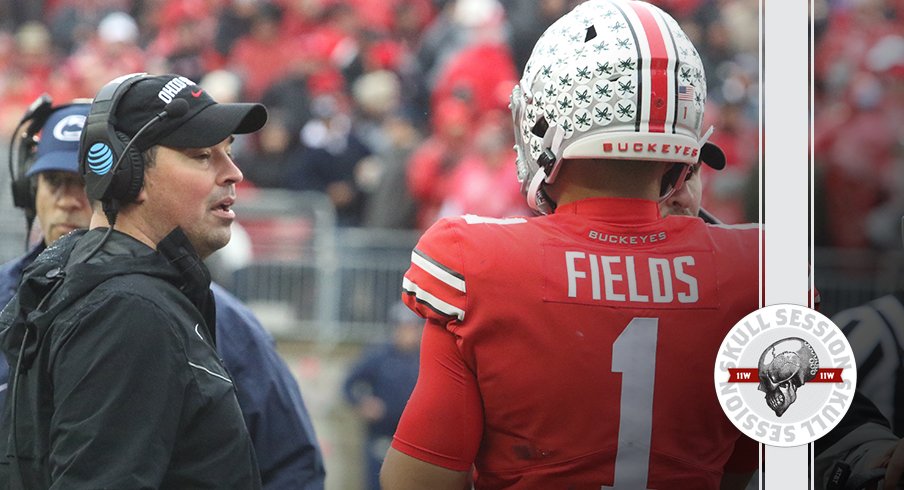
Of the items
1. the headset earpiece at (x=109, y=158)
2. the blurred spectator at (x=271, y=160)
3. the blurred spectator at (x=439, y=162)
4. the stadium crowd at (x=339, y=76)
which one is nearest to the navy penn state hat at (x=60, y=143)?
the headset earpiece at (x=109, y=158)

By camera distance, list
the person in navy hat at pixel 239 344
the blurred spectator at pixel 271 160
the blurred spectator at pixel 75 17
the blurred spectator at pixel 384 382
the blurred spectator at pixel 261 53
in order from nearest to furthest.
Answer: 1. the person in navy hat at pixel 239 344
2. the blurred spectator at pixel 384 382
3. the blurred spectator at pixel 271 160
4. the blurred spectator at pixel 261 53
5. the blurred spectator at pixel 75 17

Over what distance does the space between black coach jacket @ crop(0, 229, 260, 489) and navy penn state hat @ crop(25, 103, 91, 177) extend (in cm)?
100

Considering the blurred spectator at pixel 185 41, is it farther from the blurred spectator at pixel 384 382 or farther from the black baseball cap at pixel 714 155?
the black baseball cap at pixel 714 155

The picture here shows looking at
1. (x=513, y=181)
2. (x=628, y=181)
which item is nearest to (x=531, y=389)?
(x=628, y=181)

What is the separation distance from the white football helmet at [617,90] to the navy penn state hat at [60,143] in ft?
5.01

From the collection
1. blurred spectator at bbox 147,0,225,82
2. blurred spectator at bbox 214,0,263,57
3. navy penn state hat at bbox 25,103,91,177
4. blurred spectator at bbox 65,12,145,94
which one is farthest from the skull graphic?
blurred spectator at bbox 214,0,263,57

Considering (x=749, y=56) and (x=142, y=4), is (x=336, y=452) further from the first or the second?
(x=749, y=56)

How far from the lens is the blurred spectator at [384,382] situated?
7.23 metres

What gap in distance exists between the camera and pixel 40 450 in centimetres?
207

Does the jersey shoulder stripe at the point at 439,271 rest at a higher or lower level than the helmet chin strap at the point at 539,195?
lower

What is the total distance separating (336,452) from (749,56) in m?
5.86

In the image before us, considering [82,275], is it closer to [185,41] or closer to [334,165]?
[334,165]

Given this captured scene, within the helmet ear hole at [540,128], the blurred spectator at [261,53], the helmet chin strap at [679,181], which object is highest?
the blurred spectator at [261,53]

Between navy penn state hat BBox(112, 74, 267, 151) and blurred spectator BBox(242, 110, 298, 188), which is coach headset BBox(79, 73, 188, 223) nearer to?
navy penn state hat BBox(112, 74, 267, 151)
